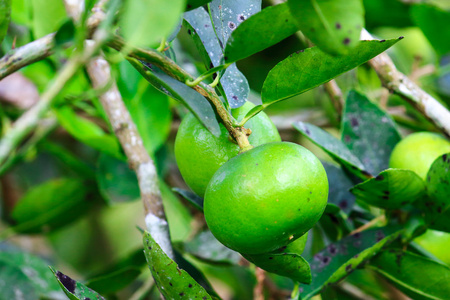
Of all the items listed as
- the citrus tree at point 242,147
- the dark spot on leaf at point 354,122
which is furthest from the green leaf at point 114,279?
the dark spot on leaf at point 354,122

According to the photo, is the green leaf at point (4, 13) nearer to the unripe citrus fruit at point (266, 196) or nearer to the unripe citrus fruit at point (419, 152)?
the unripe citrus fruit at point (266, 196)

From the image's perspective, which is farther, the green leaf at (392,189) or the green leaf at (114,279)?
the green leaf at (114,279)

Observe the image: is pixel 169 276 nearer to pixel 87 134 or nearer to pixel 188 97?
pixel 188 97

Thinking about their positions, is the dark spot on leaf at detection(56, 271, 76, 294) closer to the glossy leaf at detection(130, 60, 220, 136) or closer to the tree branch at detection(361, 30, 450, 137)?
the glossy leaf at detection(130, 60, 220, 136)

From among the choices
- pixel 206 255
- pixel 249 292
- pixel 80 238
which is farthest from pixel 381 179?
pixel 80 238

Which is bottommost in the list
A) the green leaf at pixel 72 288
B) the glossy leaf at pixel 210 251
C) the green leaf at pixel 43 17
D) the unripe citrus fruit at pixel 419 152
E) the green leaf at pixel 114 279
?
the glossy leaf at pixel 210 251

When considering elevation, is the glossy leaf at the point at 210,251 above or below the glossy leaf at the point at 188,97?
below

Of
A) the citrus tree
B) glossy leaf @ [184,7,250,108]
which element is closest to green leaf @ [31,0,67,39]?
the citrus tree

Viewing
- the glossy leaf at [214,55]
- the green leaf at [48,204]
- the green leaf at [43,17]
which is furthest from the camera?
the green leaf at [48,204]
